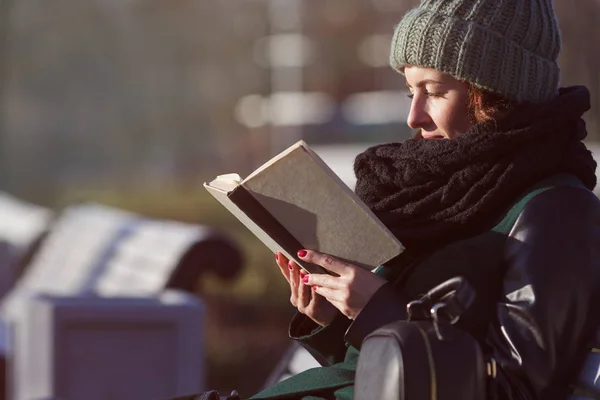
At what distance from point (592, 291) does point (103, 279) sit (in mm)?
3879

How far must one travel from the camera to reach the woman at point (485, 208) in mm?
2623

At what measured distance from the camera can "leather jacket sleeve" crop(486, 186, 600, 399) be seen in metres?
2.59

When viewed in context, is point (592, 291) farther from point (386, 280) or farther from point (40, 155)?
point (40, 155)

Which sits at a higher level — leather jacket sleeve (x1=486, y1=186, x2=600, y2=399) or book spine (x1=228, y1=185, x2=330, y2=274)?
book spine (x1=228, y1=185, x2=330, y2=274)

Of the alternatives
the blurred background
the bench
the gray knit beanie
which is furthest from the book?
the blurred background

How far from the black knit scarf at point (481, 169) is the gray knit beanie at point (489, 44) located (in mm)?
67

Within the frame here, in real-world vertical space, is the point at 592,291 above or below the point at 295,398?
above

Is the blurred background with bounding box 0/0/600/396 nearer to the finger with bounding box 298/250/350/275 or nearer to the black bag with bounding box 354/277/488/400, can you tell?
the finger with bounding box 298/250/350/275

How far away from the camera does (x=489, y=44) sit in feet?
9.70

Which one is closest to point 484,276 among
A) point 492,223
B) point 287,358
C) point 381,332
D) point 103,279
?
point 492,223

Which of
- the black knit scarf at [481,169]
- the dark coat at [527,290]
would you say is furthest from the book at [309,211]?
the black knit scarf at [481,169]

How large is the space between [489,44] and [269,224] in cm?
65

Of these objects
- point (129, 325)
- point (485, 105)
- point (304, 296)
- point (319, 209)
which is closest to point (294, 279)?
point (304, 296)

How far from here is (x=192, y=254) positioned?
5.39 m
